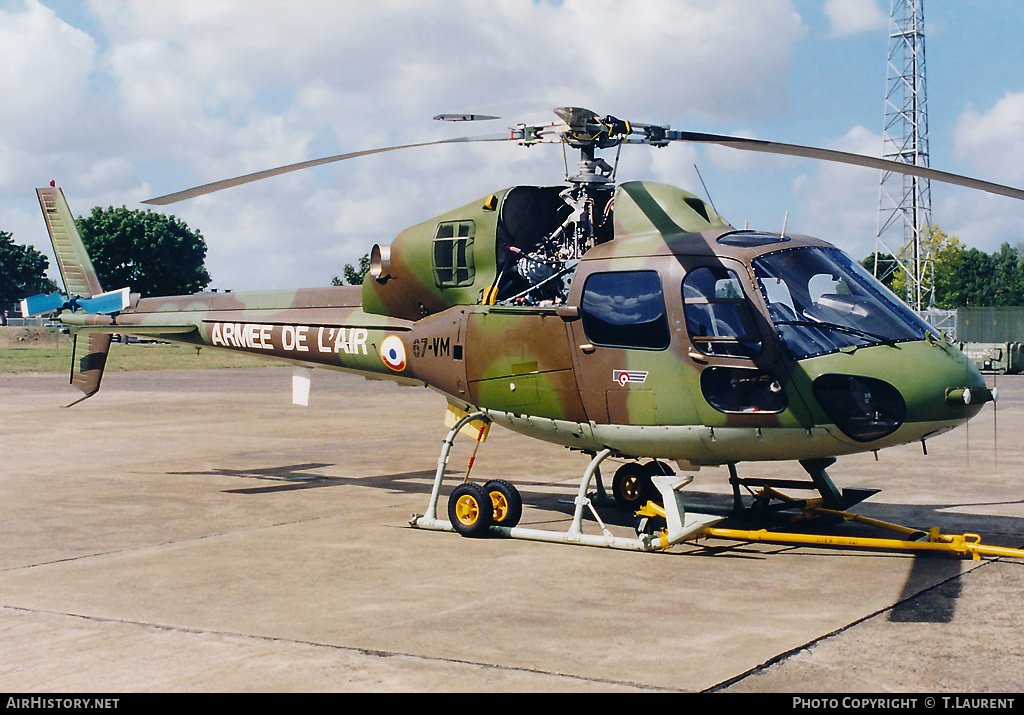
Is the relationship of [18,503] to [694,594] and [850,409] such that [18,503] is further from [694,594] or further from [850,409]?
[850,409]

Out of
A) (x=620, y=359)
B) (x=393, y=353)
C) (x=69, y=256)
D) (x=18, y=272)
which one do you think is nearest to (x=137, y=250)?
(x=18, y=272)

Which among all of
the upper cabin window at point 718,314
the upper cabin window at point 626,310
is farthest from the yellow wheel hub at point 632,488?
the upper cabin window at point 718,314

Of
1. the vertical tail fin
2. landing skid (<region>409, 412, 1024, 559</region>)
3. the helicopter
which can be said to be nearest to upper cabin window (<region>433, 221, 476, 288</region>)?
the helicopter

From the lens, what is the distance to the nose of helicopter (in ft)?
26.9

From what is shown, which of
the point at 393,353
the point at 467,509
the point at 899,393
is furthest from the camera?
the point at 393,353

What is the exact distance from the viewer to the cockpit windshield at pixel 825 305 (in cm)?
852

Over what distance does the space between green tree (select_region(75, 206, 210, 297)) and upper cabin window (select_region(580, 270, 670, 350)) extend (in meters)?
88.6

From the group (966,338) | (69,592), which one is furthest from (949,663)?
(966,338)

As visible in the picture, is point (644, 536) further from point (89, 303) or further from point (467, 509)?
point (89, 303)

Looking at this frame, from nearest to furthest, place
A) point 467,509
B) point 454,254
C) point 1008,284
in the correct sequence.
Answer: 1. point 467,509
2. point 454,254
3. point 1008,284

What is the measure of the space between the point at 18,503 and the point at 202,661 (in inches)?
288

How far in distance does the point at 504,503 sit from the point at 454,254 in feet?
8.85

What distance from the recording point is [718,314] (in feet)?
29.1

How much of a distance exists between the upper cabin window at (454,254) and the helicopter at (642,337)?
0.02 metres
